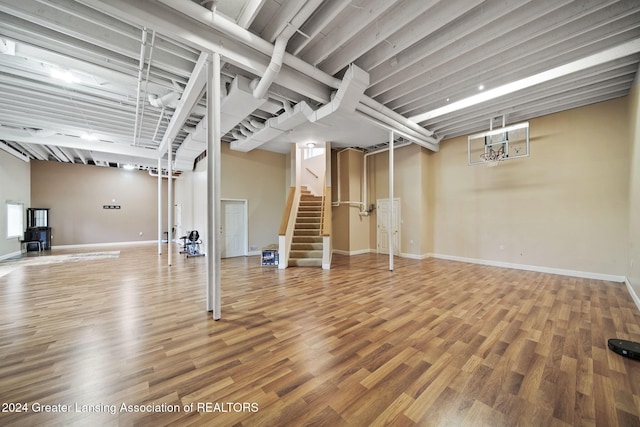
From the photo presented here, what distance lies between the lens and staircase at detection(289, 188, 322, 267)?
6.34m

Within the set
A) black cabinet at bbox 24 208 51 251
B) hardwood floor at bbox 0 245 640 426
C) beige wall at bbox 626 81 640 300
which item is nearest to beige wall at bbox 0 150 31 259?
black cabinet at bbox 24 208 51 251

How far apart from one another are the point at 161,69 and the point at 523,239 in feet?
28.7

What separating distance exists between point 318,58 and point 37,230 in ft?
42.2

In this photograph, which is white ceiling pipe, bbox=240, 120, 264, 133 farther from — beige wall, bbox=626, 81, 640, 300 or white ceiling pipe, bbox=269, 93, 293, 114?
beige wall, bbox=626, 81, 640, 300

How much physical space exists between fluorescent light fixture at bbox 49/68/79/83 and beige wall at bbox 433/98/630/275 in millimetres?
8997

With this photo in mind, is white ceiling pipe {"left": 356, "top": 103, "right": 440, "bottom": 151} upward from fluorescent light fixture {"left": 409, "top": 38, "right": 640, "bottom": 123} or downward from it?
downward

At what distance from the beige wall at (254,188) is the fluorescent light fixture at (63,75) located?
12.3 feet

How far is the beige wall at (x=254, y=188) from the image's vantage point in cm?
771

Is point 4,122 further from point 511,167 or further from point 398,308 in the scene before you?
point 511,167

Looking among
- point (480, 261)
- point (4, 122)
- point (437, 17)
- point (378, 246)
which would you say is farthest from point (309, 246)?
point (4, 122)

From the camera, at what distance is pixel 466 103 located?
494 cm

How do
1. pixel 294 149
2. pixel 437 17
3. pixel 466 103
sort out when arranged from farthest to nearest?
pixel 294 149 → pixel 466 103 → pixel 437 17

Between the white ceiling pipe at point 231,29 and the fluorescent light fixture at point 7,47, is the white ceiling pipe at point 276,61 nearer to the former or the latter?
the white ceiling pipe at point 231,29

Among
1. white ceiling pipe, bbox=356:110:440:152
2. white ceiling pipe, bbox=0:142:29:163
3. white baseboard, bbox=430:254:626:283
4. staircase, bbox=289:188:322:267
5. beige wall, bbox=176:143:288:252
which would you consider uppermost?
white ceiling pipe, bbox=0:142:29:163
